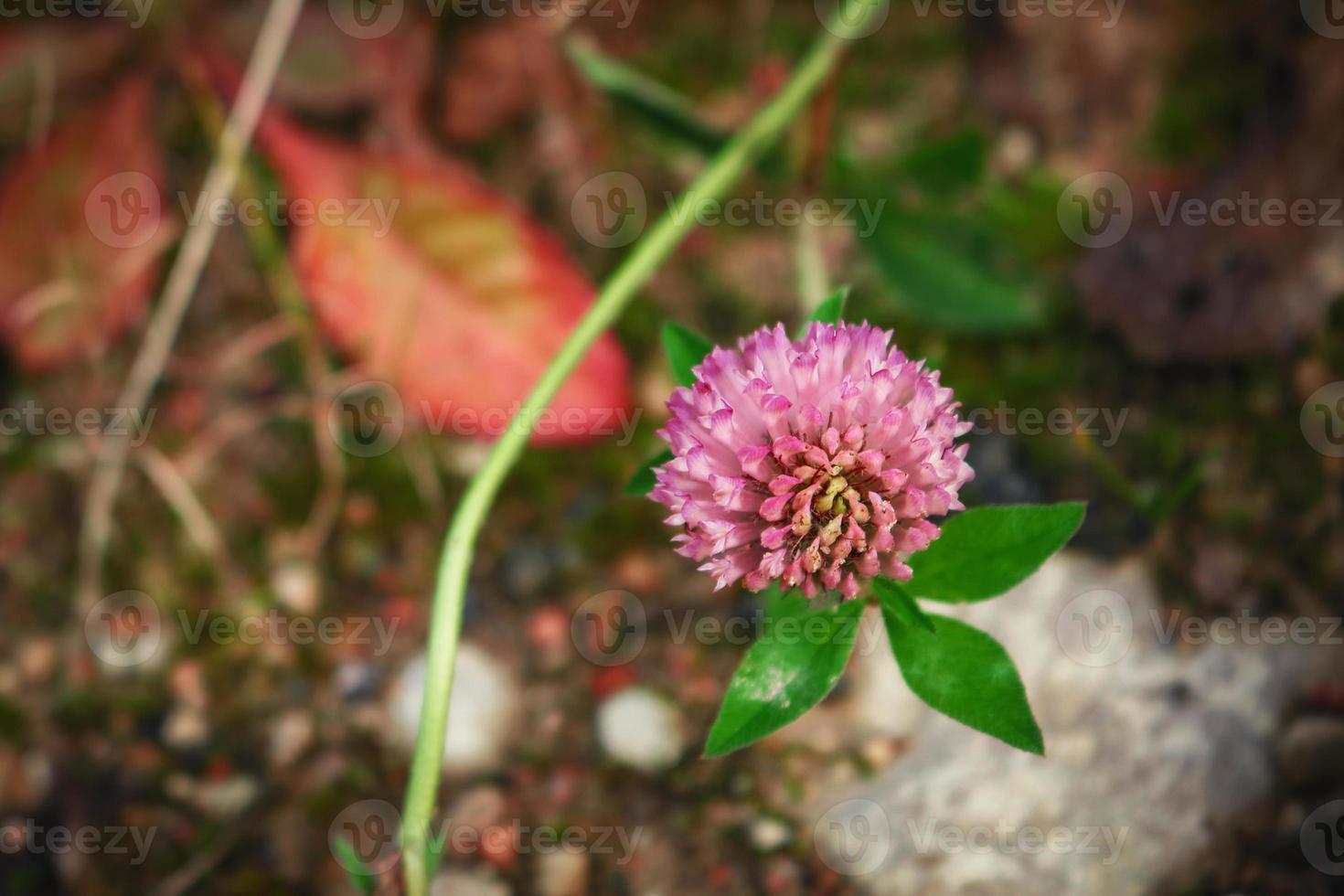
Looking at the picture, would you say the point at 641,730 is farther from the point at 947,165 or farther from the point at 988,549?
the point at 947,165

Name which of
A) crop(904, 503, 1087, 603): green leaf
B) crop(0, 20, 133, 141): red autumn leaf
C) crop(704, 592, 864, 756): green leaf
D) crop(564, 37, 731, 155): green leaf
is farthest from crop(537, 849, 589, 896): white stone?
crop(0, 20, 133, 141): red autumn leaf

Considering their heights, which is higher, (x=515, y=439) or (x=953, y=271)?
(x=953, y=271)

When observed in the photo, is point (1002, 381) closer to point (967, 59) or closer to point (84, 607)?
point (967, 59)

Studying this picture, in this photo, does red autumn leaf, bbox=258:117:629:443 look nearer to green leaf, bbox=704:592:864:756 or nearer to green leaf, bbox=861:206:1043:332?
green leaf, bbox=861:206:1043:332

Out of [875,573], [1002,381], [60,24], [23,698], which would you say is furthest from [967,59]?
[23,698]

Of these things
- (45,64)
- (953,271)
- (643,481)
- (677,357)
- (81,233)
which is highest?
(45,64)

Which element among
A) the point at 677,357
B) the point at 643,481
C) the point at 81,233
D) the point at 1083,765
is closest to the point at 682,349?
the point at 677,357
